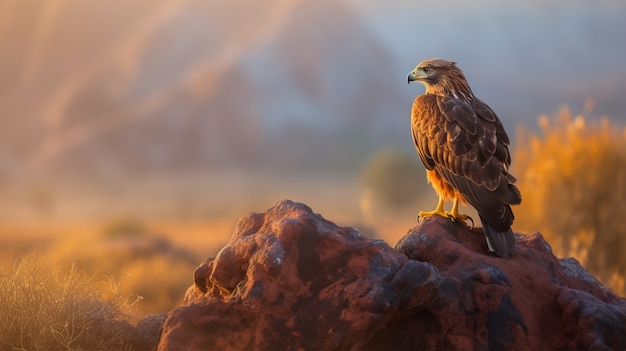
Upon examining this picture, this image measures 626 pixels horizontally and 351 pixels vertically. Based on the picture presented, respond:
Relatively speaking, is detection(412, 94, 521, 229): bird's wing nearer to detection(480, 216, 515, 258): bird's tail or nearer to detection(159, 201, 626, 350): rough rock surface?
detection(480, 216, 515, 258): bird's tail

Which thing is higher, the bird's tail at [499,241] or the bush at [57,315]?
the bird's tail at [499,241]

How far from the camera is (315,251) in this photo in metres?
5.25

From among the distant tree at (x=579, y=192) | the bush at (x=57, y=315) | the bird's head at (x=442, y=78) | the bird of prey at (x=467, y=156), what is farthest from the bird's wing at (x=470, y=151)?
the distant tree at (x=579, y=192)

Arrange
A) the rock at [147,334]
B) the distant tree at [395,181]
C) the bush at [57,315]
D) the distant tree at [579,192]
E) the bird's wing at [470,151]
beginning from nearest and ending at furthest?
the bush at [57,315]
the rock at [147,334]
the bird's wing at [470,151]
the distant tree at [579,192]
the distant tree at [395,181]

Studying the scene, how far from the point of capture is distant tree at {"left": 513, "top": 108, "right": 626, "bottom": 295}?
1248 cm

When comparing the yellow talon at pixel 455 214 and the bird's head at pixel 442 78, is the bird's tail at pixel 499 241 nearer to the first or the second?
the yellow talon at pixel 455 214

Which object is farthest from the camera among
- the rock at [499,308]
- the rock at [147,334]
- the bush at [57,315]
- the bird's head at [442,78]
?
the bird's head at [442,78]

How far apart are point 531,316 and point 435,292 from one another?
92 centimetres

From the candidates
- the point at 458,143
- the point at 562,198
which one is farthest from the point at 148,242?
the point at 458,143

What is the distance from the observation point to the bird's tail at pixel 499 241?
5.98m

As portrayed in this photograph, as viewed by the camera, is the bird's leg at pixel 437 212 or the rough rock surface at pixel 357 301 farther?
the bird's leg at pixel 437 212

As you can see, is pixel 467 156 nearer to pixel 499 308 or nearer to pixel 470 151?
pixel 470 151

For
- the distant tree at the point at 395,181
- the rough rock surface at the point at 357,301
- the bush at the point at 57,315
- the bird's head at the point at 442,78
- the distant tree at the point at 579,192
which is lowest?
the bush at the point at 57,315

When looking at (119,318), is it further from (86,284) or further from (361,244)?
(361,244)
